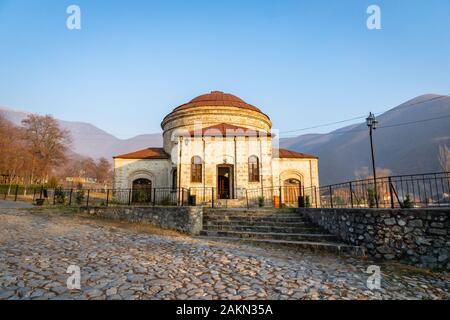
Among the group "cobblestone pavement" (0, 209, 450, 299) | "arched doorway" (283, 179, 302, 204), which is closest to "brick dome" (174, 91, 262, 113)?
"arched doorway" (283, 179, 302, 204)

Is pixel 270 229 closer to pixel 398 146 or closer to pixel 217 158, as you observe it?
pixel 217 158

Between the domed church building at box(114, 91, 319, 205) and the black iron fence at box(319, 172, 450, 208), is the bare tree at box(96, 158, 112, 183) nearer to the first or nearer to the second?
the domed church building at box(114, 91, 319, 205)

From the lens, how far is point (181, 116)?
2284 centimetres

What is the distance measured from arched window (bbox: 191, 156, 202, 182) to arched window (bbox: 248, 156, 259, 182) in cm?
378

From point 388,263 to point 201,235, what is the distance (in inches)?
250

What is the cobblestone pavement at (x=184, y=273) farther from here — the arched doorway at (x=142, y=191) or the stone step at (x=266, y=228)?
the arched doorway at (x=142, y=191)

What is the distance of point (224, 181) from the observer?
→ 19844mm

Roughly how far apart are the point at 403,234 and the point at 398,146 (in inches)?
4791

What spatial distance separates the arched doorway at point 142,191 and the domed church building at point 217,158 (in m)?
0.09

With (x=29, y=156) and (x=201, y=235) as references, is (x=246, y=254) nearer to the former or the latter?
(x=201, y=235)

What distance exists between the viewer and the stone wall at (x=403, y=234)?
5.58 meters

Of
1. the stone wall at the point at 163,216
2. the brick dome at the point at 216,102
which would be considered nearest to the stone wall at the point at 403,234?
the stone wall at the point at 163,216
